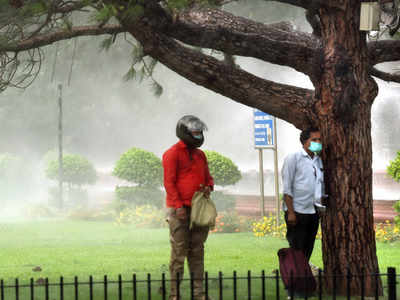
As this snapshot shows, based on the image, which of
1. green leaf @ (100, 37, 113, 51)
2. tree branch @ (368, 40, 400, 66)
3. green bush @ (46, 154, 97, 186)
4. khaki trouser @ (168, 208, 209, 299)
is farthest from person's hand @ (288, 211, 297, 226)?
green bush @ (46, 154, 97, 186)

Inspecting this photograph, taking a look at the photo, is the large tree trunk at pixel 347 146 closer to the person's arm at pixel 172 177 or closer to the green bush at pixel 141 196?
the person's arm at pixel 172 177

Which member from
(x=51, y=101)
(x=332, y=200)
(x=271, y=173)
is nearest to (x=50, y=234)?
(x=332, y=200)

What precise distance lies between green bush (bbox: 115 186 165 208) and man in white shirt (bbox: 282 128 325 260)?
52.0ft

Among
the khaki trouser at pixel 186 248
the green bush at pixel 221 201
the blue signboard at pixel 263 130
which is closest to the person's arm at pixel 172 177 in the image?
the khaki trouser at pixel 186 248

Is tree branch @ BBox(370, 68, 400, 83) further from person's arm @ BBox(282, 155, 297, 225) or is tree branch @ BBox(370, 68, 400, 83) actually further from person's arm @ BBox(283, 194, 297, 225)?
person's arm @ BBox(283, 194, 297, 225)

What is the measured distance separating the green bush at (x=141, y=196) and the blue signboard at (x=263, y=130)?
6513 mm

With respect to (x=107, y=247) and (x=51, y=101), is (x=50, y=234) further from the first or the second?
(x=51, y=101)

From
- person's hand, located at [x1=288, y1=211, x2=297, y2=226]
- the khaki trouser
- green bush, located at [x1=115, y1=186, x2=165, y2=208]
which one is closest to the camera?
the khaki trouser

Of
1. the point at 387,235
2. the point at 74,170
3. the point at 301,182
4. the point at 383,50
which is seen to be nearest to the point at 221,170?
the point at 387,235

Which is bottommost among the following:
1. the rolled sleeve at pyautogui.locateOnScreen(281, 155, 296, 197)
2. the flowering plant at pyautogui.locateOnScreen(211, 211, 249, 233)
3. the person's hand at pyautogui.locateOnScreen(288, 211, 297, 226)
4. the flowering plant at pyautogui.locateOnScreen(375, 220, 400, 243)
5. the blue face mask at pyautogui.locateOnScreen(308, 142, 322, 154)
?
the flowering plant at pyautogui.locateOnScreen(375, 220, 400, 243)

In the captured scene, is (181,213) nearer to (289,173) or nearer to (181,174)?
(181,174)

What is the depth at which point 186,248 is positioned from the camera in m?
7.23

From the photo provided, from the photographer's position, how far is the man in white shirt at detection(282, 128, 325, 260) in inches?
299

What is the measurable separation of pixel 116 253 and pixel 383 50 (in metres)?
7.63
